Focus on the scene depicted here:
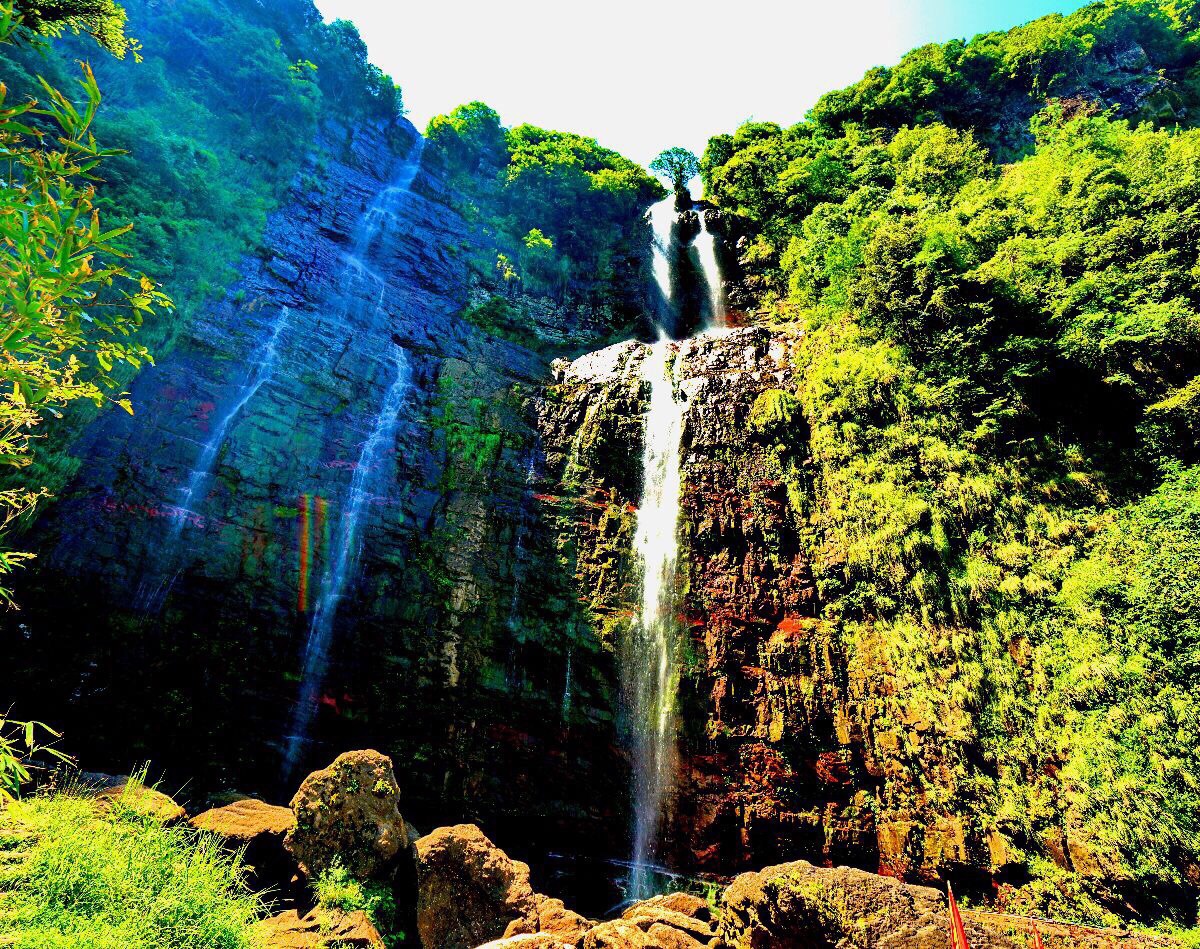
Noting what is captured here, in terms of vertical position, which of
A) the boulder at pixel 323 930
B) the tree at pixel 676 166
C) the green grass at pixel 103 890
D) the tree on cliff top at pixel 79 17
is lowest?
the boulder at pixel 323 930

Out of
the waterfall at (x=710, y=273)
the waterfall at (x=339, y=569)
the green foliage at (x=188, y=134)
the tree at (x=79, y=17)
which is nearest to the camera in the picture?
the tree at (x=79, y=17)

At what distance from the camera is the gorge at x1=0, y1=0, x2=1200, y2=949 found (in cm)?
673

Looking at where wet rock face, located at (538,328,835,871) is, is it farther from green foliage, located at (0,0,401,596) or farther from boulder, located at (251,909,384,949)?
green foliage, located at (0,0,401,596)

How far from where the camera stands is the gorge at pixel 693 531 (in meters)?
6.73

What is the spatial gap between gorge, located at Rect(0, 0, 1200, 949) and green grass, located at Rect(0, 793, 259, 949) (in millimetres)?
2484

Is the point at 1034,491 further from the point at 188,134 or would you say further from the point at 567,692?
the point at 188,134

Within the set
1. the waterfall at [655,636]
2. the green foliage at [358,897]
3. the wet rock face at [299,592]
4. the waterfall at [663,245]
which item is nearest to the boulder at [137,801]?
the green foliage at [358,897]

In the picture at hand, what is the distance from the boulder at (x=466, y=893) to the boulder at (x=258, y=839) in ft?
5.04

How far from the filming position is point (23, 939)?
3.16m

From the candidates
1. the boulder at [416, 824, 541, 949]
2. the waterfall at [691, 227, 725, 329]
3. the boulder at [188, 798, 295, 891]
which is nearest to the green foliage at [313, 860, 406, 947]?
the boulder at [416, 824, 541, 949]

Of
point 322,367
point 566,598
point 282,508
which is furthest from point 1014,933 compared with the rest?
point 322,367

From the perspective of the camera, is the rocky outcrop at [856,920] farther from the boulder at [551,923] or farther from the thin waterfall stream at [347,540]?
the thin waterfall stream at [347,540]

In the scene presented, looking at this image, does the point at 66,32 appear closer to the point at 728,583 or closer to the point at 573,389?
the point at 573,389

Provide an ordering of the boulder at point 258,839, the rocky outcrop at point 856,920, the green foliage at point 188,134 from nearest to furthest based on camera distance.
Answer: the rocky outcrop at point 856,920
the boulder at point 258,839
the green foliage at point 188,134
